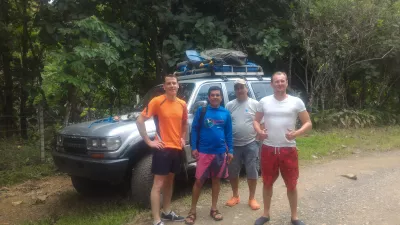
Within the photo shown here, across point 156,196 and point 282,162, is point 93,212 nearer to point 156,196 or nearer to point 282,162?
point 156,196

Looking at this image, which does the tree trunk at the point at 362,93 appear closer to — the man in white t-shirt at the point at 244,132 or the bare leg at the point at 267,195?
the man in white t-shirt at the point at 244,132

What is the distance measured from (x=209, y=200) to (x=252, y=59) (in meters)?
6.23

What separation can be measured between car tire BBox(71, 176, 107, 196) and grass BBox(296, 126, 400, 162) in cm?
426

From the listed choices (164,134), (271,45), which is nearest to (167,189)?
(164,134)

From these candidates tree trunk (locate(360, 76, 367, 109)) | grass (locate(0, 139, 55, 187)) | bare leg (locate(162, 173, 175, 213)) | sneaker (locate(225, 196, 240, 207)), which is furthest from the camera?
tree trunk (locate(360, 76, 367, 109))

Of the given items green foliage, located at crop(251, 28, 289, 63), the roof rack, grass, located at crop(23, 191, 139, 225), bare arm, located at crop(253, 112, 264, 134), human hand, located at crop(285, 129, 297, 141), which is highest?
green foliage, located at crop(251, 28, 289, 63)

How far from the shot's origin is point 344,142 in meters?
9.68

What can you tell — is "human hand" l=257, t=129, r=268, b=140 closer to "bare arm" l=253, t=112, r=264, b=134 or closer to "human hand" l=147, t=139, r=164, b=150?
"bare arm" l=253, t=112, r=264, b=134

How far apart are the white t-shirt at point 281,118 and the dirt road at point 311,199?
3.56 feet

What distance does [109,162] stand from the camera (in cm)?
470

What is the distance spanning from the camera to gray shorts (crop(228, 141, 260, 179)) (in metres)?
4.67

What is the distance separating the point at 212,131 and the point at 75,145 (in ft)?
6.81

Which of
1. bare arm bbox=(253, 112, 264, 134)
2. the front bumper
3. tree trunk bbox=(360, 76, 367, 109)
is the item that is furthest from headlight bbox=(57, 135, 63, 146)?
tree trunk bbox=(360, 76, 367, 109)

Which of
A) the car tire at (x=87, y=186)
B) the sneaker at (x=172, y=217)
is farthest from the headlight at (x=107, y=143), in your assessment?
the car tire at (x=87, y=186)
